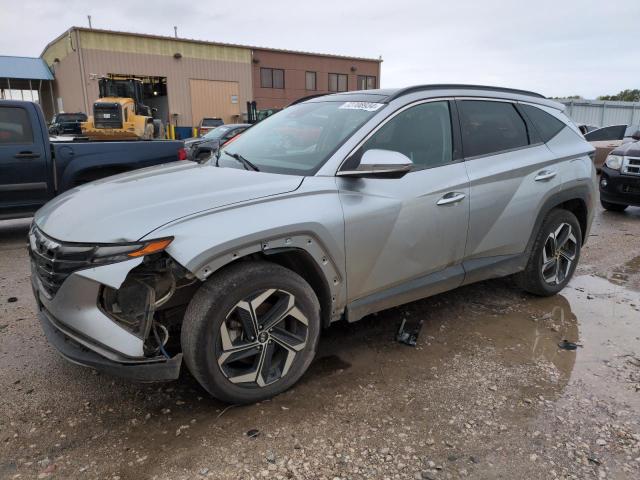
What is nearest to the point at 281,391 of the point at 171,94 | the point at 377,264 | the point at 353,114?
the point at 377,264

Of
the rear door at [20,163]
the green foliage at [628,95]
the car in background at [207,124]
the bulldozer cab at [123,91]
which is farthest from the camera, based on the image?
the green foliage at [628,95]

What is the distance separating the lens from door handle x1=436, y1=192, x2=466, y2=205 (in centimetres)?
329

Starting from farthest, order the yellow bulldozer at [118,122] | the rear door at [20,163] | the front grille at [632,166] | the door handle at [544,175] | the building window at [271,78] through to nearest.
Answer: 1. the building window at [271,78]
2. the yellow bulldozer at [118,122]
3. the front grille at [632,166]
4. the rear door at [20,163]
5. the door handle at [544,175]

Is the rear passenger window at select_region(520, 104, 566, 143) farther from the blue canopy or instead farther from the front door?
the blue canopy

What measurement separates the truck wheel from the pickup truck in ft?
16.3

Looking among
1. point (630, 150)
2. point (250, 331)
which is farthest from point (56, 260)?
point (630, 150)

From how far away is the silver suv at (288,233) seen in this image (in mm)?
2398

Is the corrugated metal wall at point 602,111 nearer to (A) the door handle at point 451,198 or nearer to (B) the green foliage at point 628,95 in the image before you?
(A) the door handle at point 451,198

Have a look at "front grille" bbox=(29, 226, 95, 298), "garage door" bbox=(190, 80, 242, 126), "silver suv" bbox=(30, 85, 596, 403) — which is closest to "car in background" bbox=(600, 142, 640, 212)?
"silver suv" bbox=(30, 85, 596, 403)

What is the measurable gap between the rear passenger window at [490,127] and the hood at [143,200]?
155cm

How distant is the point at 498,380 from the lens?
3090mm

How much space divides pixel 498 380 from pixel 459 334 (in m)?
0.69

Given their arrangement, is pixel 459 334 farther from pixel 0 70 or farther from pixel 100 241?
pixel 0 70

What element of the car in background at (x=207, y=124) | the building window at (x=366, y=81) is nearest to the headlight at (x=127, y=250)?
the car in background at (x=207, y=124)
